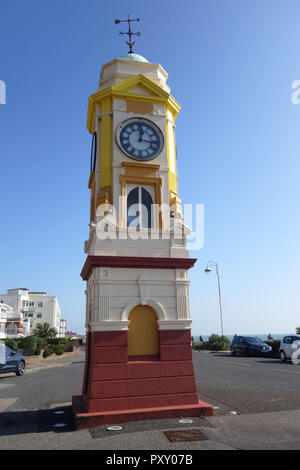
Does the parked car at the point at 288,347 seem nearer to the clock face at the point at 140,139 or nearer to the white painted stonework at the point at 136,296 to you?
the white painted stonework at the point at 136,296

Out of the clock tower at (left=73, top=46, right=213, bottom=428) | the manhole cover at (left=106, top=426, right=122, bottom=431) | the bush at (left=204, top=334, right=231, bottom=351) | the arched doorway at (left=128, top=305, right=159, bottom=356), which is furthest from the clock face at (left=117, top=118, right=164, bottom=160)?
the bush at (left=204, top=334, right=231, bottom=351)

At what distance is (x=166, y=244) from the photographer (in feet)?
35.1

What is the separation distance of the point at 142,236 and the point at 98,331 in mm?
3093

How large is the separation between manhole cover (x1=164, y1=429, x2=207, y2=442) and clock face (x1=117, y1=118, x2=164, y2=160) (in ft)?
26.0

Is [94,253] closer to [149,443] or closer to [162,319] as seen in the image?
[162,319]

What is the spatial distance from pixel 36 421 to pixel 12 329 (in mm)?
58984

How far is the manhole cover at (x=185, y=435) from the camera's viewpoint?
7.13 m

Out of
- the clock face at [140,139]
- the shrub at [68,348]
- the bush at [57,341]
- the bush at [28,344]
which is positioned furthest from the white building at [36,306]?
the clock face at [140,139]

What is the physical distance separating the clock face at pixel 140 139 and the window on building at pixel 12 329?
196 feet

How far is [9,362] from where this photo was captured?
2053cm

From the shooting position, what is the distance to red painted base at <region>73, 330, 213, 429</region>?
8680 mm
